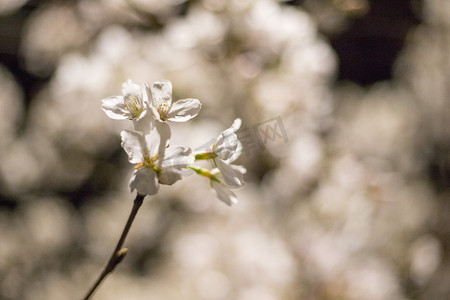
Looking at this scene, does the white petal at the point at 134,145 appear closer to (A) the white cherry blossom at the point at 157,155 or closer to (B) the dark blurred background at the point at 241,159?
(A) the white cherry blossom at the point at 157,155

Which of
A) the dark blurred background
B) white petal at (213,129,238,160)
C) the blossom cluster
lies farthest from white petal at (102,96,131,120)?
the dark blurred background

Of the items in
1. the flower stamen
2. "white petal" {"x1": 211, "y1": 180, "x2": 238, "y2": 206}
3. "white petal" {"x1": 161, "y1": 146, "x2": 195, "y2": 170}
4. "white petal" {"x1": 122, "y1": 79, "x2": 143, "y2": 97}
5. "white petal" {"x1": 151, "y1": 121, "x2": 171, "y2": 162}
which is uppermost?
"white petal" {"x1": 122, "y1": 79, "x2": 143, "y2": 97}

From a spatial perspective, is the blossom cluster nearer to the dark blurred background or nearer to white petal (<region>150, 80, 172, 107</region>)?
white petal (<region>150, 80, 172, 107</region>)

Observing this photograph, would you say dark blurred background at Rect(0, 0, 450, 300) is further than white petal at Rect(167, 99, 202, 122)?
Yes

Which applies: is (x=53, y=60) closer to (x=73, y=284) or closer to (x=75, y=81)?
(x=75, y=81)

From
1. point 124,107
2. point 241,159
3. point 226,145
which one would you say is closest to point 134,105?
point 124,107

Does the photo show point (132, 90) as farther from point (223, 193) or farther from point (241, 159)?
point (241, 159)

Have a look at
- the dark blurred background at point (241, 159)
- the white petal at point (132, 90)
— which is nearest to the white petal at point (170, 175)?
the white petal at point (132, 90)
